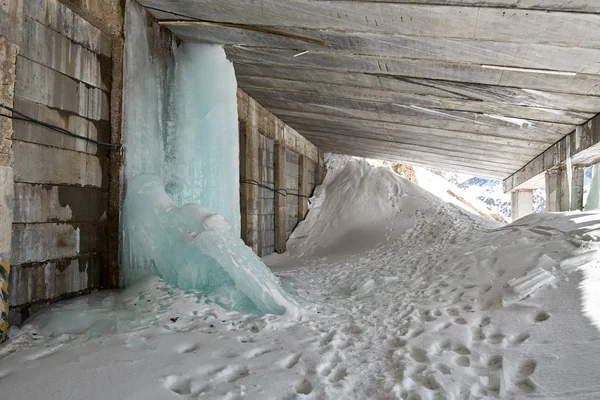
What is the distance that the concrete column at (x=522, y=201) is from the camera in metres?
12.8

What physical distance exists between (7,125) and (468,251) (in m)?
5.38

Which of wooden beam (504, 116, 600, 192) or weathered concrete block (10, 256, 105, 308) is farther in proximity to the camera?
wooden beam (504, 116, 600, 192)

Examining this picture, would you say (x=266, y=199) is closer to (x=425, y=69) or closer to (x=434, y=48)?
(x=425, y=69)

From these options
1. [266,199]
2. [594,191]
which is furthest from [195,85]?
[594,191]

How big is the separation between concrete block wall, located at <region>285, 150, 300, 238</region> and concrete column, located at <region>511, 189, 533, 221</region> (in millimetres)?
7728

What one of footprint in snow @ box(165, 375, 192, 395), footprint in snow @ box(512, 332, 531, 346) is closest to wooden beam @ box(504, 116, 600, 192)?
footprint in snow @ box(512, 332, 531, 346)

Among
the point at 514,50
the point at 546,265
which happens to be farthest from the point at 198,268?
the point at 514,50

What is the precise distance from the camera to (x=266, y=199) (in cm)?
813

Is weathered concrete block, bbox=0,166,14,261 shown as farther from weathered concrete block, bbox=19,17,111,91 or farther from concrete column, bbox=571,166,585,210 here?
concrete column, bbox=571,166,585,210

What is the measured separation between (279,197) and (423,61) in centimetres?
482

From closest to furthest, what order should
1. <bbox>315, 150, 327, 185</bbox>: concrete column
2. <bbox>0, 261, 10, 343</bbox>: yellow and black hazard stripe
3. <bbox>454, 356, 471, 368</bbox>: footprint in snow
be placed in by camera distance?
<bbox>454, 356, 471, 368</bbox>: footprint in snow < <bbox>0, 261, 10, 343</bbox>: yellow and black hazard stripe < <bbox>315, 150, 327, 185</bbox>: concrete column

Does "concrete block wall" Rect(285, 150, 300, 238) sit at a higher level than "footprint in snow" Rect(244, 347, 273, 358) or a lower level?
higher

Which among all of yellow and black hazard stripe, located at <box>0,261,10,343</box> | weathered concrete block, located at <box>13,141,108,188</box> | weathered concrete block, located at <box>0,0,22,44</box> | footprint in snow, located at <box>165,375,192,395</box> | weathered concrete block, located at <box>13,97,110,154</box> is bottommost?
footprint in snow, located at <box>165,375,192,395</box>

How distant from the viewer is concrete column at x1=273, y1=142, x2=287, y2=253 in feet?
28.2
